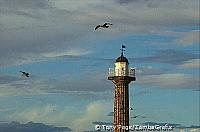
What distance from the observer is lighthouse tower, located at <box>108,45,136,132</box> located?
92.8m

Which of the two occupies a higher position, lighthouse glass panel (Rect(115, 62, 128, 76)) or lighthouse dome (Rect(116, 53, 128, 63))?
lighthouse dome (Rect(116, 53, 128, 63))

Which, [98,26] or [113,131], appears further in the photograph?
[113,131]

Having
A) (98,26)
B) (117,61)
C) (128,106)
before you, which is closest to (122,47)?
(117,61)

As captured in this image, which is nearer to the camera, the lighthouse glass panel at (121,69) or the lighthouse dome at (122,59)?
the lighthouse glass panel at (121,69)

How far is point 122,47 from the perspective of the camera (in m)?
93.1

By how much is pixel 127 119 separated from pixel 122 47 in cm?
1095

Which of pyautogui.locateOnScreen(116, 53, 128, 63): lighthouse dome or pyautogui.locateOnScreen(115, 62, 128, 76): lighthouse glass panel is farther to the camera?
pyautogui.locateOnScreen(116, 53, 128, 63): lighthouse dome

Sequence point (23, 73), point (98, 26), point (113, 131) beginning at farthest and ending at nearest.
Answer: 1. point (113, 131)
2. point (23, 73)
3. point (98, 26)

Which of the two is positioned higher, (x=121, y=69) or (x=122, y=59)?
(x=122, y=59)

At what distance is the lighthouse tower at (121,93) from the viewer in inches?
3652

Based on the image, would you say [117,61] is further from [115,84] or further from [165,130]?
[165,130]

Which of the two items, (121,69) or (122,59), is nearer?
(121,69)

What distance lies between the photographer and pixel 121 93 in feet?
305

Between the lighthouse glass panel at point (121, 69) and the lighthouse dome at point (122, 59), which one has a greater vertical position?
the lighthouse dome at point (122, 59)
